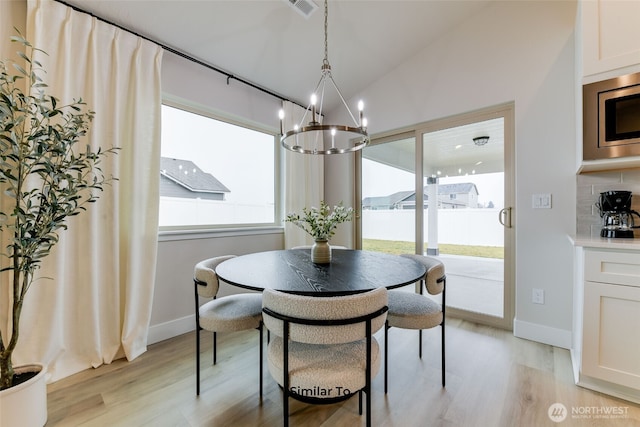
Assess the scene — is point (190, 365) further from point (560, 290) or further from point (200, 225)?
point (560, 290)

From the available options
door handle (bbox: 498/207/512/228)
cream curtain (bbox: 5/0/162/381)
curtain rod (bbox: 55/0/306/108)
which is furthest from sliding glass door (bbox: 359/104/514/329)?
cream curtain (bbox: 5/0/162/381)

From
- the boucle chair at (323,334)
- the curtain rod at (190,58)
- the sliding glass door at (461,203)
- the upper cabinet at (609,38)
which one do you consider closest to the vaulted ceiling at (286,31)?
the curtain rod at (190,58)

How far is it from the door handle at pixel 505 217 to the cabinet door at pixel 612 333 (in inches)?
38.6

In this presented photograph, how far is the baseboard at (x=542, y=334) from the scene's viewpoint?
7.21 ft

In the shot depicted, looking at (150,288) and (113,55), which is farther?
(150,288)

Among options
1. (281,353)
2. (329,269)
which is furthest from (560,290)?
(281,353)

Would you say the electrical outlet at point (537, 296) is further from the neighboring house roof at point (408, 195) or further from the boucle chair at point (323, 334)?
the boucle chair at point (323, 334)

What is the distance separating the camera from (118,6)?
1958 millimetres

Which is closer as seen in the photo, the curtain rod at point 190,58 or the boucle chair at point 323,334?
the boucle chair at point 323,334

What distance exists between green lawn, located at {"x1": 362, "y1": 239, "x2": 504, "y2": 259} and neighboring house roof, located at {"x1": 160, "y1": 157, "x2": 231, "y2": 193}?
2.10m

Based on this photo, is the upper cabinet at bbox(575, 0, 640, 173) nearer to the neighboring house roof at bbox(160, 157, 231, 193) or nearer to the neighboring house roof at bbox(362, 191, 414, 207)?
the neighboring house roof at bbox(362, 191, 414, 207)

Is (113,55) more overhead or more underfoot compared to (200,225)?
more overhead

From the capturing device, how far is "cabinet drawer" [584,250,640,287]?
4.94ft

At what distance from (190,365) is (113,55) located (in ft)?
8.07
